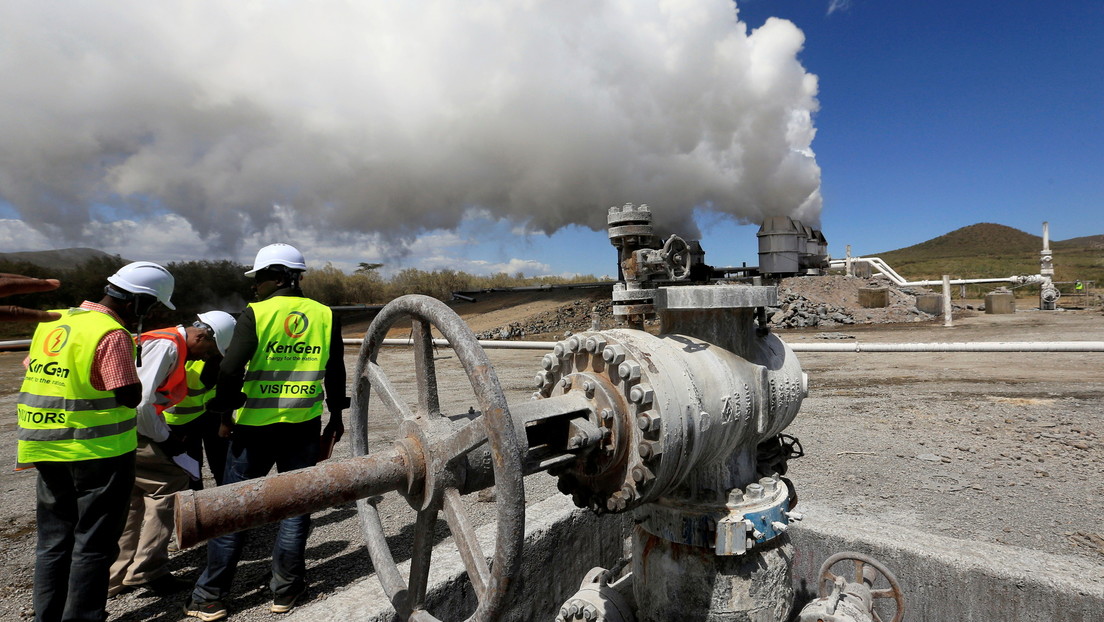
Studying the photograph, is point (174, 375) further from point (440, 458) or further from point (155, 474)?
point (440, 458)

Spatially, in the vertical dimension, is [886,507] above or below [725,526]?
below

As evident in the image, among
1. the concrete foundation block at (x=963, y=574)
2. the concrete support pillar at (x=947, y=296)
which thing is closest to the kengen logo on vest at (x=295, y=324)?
the concrete foundation block at (x=963, y=574)

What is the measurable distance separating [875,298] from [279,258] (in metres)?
16.9

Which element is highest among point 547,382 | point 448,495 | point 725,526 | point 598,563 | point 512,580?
point 547,382

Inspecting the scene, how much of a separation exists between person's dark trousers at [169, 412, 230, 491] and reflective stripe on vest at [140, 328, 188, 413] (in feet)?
0.93

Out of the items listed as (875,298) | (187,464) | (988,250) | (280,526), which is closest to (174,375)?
(187,464)

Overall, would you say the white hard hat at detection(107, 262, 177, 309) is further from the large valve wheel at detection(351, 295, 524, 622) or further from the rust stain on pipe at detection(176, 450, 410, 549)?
the rust stain on pipe at detection(176, 450, 410, 549)

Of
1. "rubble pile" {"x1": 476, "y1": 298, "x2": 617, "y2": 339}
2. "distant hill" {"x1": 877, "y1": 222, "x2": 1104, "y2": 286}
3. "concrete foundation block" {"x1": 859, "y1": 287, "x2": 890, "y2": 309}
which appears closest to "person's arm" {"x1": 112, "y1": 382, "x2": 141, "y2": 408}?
"rubble pile" {"x1": 476, "y1": 298, "x2": 617, "y2": 339}

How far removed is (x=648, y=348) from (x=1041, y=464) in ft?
12.4

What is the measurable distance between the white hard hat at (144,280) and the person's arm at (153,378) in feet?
1.13

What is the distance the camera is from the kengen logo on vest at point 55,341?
234 cm

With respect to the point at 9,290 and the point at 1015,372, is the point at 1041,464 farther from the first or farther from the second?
the point at 9,290

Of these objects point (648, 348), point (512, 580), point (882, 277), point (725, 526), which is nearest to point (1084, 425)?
point (725, 526)

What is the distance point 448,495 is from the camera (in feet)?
4.63
